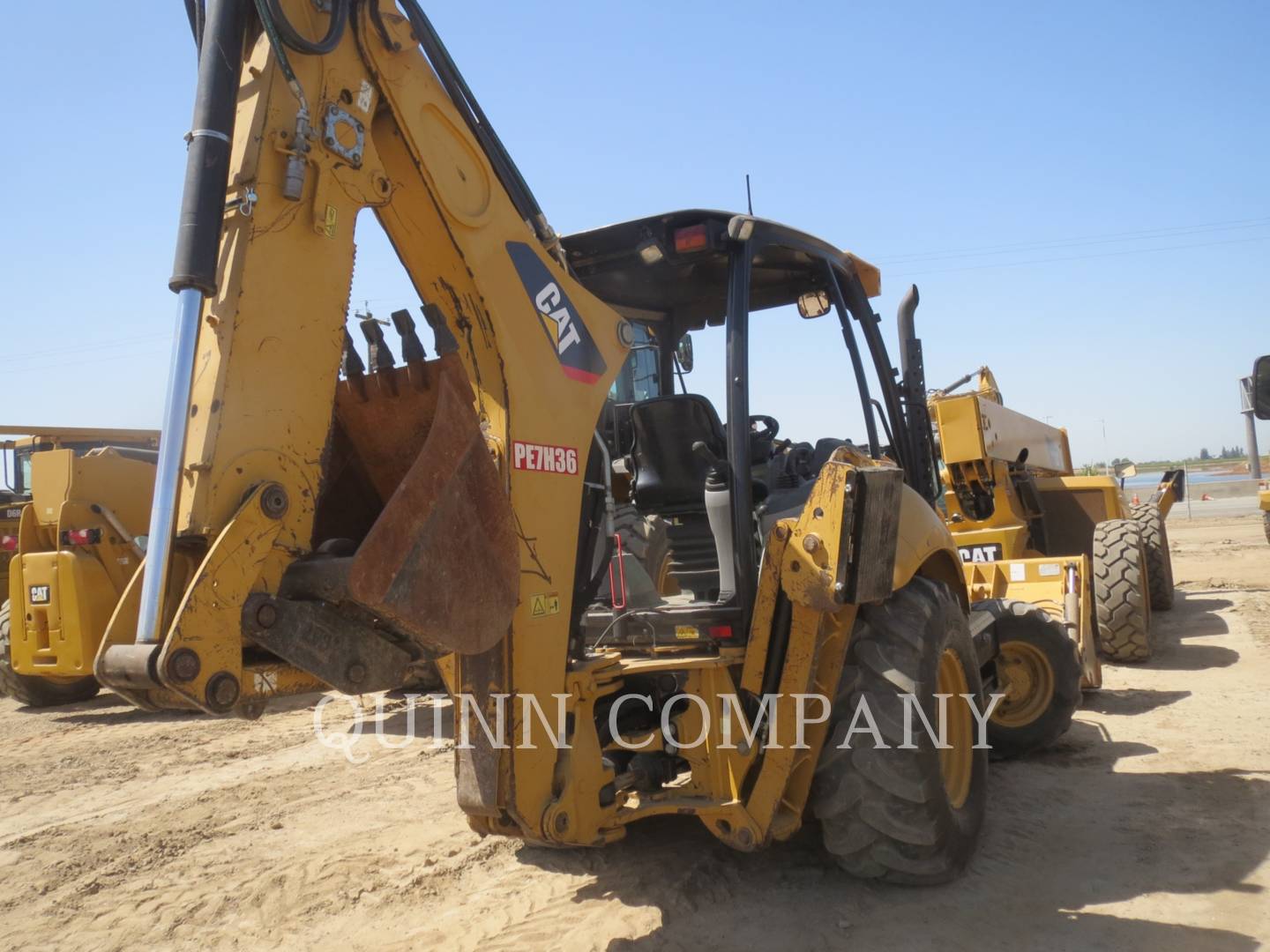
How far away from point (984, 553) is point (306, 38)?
6989mm

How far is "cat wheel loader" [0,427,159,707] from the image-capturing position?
9000 mm

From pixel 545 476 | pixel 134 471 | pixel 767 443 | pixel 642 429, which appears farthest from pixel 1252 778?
pixel 134 471

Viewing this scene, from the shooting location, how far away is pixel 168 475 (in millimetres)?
2424

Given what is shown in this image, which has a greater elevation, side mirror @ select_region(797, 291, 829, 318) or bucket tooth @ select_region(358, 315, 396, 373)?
side mirror @ select_region(797, 291, 829, 318)

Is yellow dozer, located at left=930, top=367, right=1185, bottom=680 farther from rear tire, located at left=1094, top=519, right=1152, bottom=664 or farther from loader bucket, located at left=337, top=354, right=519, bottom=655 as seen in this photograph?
loader bucket, located at left=337, top=354, right=519, bottom=655

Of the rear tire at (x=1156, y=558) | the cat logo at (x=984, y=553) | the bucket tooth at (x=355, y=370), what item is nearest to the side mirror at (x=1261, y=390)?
the bucket tooth at (x=355, y=370)

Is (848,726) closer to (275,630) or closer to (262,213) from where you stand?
(275,630)

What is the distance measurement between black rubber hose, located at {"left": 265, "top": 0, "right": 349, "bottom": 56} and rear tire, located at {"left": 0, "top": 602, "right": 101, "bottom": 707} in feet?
28.8

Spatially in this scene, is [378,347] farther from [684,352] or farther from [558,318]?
[684,352]

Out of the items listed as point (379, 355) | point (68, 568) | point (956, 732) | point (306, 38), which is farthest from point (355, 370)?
point (68, 568)

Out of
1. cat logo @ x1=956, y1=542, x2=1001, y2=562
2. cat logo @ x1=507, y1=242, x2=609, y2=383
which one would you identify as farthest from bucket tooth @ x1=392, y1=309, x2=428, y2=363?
cat logo @ x1=956, y1=542, x2=1001, y2=562

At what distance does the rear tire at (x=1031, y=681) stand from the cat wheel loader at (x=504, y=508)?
139cm

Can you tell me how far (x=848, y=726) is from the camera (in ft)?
12.3

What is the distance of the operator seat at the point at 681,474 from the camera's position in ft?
13.0
